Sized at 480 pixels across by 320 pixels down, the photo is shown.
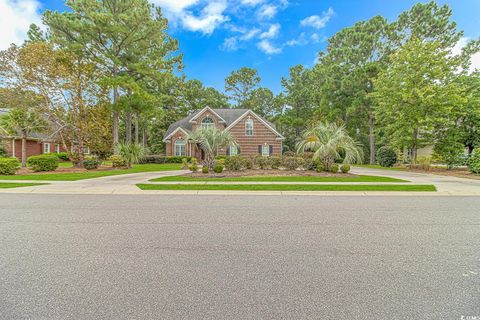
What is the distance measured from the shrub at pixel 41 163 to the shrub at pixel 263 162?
575 inches

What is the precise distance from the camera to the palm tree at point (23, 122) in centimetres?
1845

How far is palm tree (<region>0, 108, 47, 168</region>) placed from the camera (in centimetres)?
1845

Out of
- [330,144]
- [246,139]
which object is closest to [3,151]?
[246,139]

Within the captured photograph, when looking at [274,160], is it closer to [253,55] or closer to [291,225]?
[291,225]

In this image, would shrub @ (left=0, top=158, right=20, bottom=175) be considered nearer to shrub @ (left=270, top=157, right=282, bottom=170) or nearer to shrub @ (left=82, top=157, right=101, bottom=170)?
shrub @ (left=82, top=157, right=101, bottom=170)

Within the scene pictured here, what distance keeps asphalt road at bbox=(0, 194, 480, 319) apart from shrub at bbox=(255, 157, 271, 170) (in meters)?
10.0

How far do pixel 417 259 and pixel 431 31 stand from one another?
35.1 metres

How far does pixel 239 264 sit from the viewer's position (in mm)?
3580

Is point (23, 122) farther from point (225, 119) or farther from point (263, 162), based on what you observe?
point (225, 119)

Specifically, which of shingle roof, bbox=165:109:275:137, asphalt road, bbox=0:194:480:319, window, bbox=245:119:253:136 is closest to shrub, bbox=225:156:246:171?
asphalt road, bbox=0:194:480:319

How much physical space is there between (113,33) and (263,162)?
17.5 metres

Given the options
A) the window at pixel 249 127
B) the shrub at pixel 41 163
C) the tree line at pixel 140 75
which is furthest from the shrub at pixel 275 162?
the shrub at pixel 41 163

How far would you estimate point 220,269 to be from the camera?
3.45 meters

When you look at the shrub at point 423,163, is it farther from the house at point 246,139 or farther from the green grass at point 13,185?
the green grass at point 13,185
